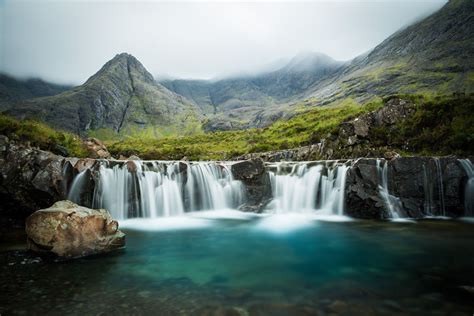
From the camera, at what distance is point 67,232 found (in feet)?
34.2

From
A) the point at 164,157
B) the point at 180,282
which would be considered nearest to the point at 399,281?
the point at 180,282

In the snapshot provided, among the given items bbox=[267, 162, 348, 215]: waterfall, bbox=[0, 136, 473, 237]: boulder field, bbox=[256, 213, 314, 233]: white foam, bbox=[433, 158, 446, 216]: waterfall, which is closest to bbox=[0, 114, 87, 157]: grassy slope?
bbox=[0, 136, 473, 237]: boulder field

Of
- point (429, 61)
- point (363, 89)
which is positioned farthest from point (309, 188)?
point (429, 61)

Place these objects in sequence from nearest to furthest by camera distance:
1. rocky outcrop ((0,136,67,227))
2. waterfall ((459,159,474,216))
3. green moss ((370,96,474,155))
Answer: rocky outcrop ((0,136,67,227)) < waterfall ((459,159,474,216)) < green moss ((370,96,474,155))

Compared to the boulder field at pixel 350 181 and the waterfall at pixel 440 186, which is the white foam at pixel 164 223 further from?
the waterfall at pixel 440 186

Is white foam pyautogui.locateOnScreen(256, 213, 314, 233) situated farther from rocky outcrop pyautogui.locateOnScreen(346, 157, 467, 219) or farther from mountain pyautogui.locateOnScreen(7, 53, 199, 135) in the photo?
mountain pyautogui.locateOnScreen(7, 53, 199, 135)

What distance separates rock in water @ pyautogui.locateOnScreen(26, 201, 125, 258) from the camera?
404 inches

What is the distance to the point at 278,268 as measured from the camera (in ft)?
32.4

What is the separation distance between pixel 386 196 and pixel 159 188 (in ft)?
54.3

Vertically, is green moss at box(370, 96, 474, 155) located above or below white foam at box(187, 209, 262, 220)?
above

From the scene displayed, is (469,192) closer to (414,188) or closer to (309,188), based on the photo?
(414,188)

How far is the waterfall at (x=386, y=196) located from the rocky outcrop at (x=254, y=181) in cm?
853

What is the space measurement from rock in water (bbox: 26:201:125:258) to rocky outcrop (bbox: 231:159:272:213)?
13.7 m

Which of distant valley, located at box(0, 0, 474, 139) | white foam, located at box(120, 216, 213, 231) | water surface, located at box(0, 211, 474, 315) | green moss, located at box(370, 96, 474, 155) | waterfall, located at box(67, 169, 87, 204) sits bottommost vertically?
water surface, located at box(0, 211, 474, 315)
